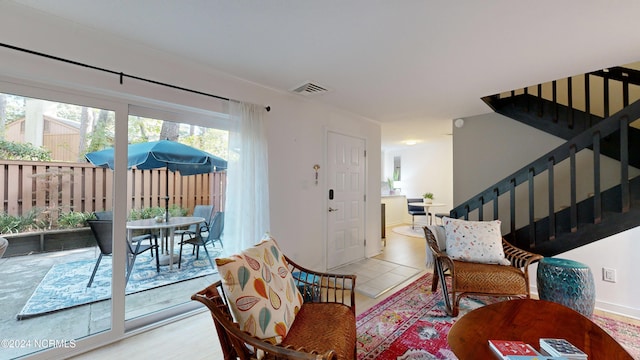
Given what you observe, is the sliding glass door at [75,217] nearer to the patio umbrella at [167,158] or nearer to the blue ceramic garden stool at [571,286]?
the patio umbrella at [167,158]

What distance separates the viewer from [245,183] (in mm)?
2496

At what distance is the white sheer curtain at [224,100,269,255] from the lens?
244 centimetres

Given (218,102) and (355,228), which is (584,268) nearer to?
(355,228)

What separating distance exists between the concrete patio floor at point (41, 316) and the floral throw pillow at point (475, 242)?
3.03m

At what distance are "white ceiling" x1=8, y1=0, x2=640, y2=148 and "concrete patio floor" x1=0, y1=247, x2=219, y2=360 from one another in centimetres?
167

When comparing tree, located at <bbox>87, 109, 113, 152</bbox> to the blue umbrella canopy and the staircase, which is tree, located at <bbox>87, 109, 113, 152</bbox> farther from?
the staircase

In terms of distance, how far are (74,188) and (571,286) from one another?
4.02m

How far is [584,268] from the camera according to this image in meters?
2.12

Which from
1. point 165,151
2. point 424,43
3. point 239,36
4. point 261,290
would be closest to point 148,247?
point 165,151

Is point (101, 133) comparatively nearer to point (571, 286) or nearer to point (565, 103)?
point (571, 286)

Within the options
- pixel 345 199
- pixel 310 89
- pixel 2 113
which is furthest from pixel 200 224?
pixel 345 199

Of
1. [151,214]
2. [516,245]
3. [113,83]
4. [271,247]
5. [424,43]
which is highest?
[424,43]

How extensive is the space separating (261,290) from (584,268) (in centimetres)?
264

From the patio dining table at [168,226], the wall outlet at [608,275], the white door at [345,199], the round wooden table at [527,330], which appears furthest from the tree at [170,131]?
the wall outlet at [608,275]
